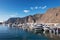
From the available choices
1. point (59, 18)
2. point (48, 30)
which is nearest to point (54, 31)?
point (48, 30)

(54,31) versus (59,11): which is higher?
(59,11)

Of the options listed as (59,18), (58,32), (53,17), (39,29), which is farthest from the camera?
(53,17)

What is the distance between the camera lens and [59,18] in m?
105

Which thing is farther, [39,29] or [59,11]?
[59,11]

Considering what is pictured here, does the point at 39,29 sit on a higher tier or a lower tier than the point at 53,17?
lower

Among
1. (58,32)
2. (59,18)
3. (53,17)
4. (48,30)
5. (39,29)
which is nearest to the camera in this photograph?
(58,32)

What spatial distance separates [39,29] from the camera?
178ft

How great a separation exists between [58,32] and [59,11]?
7680 centimetres

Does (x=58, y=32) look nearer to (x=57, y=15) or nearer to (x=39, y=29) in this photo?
(x=39, y=29)

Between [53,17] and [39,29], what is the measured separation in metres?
60.5

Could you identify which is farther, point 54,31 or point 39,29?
point 39,29

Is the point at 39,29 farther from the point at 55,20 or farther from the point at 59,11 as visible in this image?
the point at 59,11

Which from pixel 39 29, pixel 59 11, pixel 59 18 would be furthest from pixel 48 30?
pixel 59 11

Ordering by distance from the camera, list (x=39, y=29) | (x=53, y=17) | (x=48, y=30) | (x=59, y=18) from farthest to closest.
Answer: (x=53, y=17) → (x=59, y=18) → (x=39, y=29) → (x=48, y=30)
